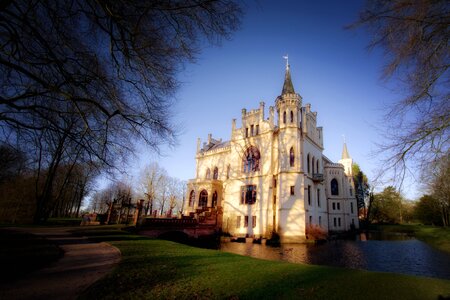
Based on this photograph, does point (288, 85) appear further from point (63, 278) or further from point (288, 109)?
point (63, 278)

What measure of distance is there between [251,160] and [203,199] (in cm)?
963

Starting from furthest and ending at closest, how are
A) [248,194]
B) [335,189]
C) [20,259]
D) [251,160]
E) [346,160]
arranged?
[346,160] < [335,189] < [251,160] < [248,194] < [20,259]

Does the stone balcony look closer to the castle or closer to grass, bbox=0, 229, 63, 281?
the castle

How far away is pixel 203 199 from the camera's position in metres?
33.8

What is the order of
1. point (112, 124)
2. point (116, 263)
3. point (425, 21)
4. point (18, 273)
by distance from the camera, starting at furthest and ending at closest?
point (112, 124)
point (116, 263)
point (18, 273)
point (425, 21)

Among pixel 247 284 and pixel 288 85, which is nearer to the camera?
pixel 247 284

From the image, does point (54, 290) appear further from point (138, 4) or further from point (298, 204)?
point (298, 204)

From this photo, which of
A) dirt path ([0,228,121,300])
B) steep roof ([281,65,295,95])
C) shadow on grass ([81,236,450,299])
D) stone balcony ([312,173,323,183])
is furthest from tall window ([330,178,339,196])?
dirt path ([0,228,121,300])

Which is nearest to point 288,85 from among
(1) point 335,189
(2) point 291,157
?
(2) point 291,157

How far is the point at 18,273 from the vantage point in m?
5.69

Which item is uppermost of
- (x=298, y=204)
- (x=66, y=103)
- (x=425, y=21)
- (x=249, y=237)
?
(x=425, y=21)

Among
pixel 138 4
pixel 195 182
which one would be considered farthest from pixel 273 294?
pixel 195 182

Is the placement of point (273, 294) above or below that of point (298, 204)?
below

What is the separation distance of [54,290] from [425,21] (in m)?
9.51
